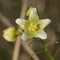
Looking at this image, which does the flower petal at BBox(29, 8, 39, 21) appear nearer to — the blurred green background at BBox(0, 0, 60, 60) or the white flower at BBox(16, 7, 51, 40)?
the white flower at BBox(16, 7, 51, 40)

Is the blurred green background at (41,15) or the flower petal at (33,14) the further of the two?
the blurred green background at (41,15)

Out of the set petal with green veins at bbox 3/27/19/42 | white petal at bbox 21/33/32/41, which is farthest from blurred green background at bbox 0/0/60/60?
white petal at bbox 21/33/32/41

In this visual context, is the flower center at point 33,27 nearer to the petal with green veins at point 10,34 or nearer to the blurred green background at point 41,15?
the petal with green veins at point 10,34

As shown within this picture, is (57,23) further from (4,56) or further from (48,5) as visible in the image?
(4,56)

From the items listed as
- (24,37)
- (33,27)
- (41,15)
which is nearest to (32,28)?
(33,27)

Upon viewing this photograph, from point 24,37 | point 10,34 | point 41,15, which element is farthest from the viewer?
point 41,15

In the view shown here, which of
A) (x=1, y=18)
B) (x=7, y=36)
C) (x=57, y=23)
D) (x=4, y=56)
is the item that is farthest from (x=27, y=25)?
(x=57, y=23)

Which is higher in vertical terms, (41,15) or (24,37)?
(41,15)

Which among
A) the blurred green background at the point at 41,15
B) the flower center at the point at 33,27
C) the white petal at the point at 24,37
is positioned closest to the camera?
the white petal at the point at 24,37

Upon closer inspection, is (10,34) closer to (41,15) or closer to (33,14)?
(33,14)

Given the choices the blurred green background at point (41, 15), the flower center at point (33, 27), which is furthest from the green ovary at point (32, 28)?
the blurred green background at point (41, 15)

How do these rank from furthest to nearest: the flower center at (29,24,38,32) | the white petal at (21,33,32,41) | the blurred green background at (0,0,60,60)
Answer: the blurred green background at (0,0,60,60)
the flower center at (29,24,38,32)
the white petal at (21,33,32,41)
